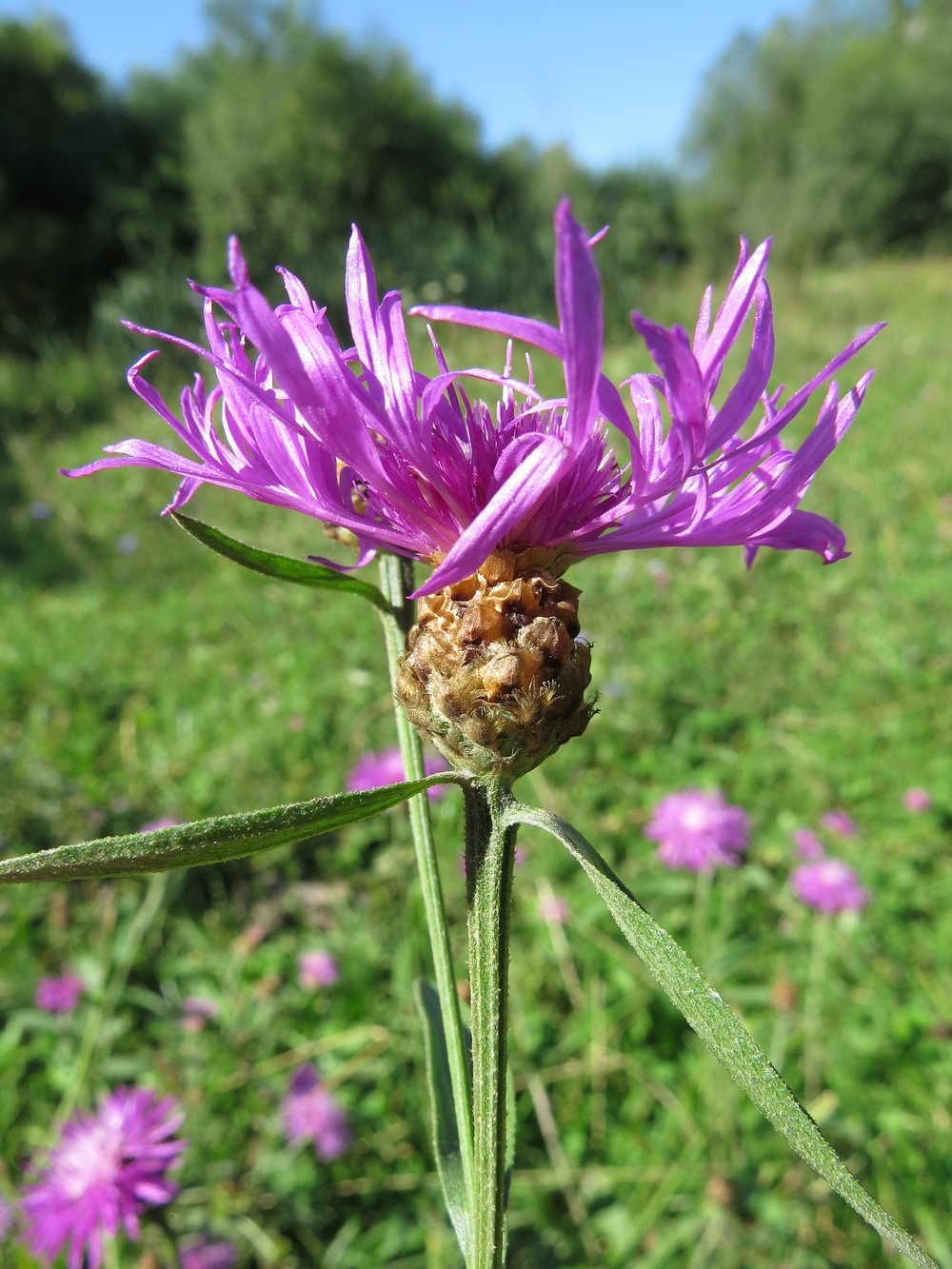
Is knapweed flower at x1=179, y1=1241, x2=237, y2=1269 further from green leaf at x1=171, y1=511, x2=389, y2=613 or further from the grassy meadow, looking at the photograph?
green leaf at x1=171, y1=511, x2=389, y2=613

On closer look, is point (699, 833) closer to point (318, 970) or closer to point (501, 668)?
point (318, 970)

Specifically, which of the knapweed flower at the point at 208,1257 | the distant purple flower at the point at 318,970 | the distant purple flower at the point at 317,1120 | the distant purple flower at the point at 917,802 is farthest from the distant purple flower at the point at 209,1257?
the distant purple flower at the point at 917,802

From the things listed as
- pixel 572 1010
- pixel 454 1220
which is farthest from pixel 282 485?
pixel 572 1010

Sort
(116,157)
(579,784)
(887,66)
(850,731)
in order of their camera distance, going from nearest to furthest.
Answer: (579,784) < (850,731) < (116,157) < (887,66)

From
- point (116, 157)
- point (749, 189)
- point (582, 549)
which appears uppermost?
point (116, 157)

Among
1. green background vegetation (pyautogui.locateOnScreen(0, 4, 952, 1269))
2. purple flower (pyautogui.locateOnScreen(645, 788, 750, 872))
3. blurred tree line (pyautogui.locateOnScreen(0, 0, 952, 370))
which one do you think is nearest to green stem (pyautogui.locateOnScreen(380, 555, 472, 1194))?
green background vegetation (pyautogui.locateOnScreen(0, 4, 952, 1269))

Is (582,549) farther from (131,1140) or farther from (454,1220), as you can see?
(131,1140)
